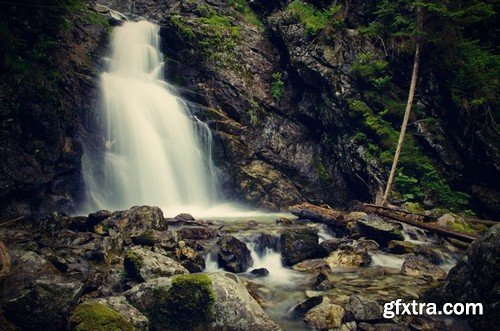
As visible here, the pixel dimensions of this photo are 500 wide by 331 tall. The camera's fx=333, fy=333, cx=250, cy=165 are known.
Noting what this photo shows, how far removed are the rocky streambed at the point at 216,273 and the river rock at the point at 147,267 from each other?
25mm

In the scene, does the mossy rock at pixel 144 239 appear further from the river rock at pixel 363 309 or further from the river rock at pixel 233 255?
the river rock at pixel 363 309

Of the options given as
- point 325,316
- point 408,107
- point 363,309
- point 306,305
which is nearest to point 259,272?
point 306,305

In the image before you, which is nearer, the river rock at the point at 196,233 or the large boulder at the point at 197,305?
the large boulder at the point at 197,305

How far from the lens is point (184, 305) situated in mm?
6309

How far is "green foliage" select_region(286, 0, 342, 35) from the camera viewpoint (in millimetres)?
21406

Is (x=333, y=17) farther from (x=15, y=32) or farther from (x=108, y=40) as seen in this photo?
(x=15, y=32)

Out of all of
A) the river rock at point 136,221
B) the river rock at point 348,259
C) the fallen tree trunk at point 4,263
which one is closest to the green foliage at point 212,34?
the river rock at point 136,221

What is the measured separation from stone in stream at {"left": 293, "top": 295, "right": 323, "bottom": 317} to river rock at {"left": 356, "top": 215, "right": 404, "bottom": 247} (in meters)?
5.72

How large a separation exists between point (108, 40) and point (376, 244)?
21014 millimetres

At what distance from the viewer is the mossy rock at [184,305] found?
6.21 meters

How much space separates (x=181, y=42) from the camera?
75.5ft

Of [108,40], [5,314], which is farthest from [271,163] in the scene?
[5,314]

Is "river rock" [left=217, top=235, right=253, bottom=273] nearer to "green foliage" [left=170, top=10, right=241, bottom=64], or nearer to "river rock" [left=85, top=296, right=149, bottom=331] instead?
"river rock" [left=85, top=296, right=149, bottom=331]

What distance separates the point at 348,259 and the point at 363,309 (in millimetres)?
4002
